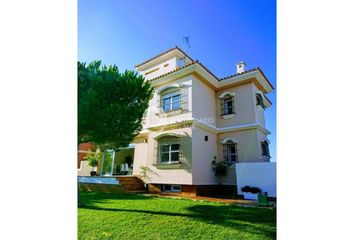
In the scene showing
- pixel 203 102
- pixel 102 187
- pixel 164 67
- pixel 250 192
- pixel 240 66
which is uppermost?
pixel 164 67

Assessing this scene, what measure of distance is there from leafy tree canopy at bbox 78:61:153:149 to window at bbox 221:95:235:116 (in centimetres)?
267

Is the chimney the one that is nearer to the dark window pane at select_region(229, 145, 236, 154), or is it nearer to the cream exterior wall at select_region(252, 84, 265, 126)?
the cream exterior wall at select_region(252, 84, 265, 126)

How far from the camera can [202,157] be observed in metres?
5.42

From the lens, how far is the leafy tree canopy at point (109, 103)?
289 centimetres

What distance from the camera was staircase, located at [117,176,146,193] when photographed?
5411 millimetres

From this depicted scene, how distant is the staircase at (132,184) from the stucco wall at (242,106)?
261 cm

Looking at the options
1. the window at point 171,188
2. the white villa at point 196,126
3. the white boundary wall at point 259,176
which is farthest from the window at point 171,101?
the white boundary wall at point 259,176

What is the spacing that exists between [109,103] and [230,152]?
3719mm

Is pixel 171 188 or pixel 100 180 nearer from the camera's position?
pixel 171 188

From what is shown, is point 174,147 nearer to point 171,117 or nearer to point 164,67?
point 171,117

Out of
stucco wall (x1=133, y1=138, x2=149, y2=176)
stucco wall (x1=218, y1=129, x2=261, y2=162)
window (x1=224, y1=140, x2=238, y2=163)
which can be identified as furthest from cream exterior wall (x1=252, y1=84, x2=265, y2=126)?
stucco wall (x1=133, y1=138, x2=149, y2=176)

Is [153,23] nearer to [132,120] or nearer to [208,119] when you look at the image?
[132,120]

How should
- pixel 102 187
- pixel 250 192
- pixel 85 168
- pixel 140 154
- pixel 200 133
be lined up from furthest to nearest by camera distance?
1. pixel 85 168
2. pixel 140 154
3. pixel 102 187
4. pixel 200 133
5. pixel 250 192

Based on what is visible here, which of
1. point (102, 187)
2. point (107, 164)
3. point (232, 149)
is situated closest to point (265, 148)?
point (232, 149)
